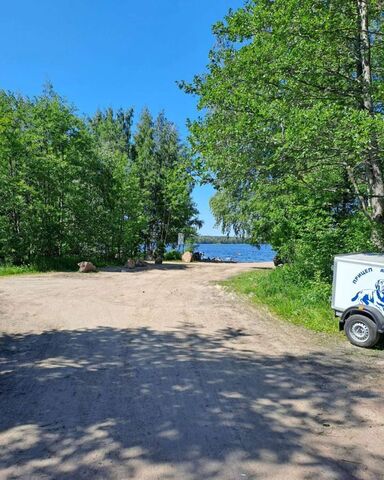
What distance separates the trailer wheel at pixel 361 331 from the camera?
743cm

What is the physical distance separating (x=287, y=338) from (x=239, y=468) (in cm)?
509

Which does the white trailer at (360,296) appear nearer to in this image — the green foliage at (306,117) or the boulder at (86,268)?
the green foliage at (306,117)

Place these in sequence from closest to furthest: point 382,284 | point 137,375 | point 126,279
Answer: point 137,375 → point 382,284 → point 126,279

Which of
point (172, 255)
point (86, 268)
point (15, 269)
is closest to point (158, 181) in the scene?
point (172, 255)

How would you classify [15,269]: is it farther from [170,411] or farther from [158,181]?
[158,181]

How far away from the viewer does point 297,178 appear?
36.1 ft

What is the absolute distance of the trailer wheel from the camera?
743 cm

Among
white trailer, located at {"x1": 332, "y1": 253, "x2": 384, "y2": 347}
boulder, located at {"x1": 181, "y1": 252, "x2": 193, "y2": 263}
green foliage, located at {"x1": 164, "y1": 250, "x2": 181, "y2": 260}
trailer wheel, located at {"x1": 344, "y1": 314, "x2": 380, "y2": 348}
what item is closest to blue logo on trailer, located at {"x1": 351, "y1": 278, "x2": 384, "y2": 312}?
white trailer, located at {"x1": 332, "y1": 253, "x2": 384, "y2": 347}

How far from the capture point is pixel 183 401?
489cm

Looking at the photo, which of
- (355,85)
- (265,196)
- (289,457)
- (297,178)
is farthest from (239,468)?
(265,196)

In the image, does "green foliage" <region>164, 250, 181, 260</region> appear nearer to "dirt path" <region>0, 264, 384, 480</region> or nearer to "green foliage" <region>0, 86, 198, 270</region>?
"green foliage" <region>0, 86, 198, 270</region>

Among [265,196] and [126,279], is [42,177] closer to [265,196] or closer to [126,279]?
[126,279]

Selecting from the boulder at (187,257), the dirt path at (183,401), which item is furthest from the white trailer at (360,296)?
the boulder at (187,257)

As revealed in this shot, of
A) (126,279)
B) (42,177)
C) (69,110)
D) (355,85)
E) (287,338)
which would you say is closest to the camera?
(287,338)
